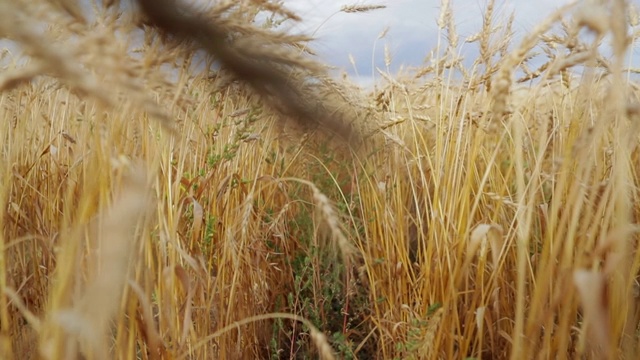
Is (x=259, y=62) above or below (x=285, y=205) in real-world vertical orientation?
above

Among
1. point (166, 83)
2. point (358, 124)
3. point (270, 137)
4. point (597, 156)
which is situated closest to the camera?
point (166, 83)

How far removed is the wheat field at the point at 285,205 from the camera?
0.79 m

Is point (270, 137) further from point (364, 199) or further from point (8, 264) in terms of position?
point (8, 264)

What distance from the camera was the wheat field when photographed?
786 mm

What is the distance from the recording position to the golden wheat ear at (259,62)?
78 centimetres

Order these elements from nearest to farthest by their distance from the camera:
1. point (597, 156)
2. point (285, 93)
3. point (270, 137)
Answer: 1. point (285, 93)
2. point (597, 156)
3. point (270, 137)

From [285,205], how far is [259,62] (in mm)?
837

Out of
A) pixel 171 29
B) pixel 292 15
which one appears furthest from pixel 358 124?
pixel 171 29

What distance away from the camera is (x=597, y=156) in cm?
161

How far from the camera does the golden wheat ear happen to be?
0.78 metres

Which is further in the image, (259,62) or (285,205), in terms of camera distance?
(285,205)

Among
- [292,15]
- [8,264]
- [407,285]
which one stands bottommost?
[8,264]

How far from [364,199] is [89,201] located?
3.84 ft

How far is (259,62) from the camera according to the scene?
0.86 meters
